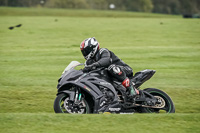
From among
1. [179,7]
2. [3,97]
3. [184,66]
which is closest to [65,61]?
[184,66]

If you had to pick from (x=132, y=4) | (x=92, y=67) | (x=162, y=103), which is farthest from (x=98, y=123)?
(x=132, y=4)

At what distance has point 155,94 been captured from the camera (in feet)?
25.5

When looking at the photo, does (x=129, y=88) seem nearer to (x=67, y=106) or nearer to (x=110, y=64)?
(x=110, y=64)

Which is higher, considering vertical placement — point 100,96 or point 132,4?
point 132,4

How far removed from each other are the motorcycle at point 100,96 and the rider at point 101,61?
114 mm

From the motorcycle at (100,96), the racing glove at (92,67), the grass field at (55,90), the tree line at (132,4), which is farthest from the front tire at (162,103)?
the tree line at (132,4)

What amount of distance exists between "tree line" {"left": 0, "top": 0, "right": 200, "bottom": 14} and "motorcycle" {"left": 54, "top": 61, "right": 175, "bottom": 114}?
13066cm

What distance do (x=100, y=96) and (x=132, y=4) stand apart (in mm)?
146200

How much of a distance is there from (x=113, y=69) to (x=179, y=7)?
14669cm

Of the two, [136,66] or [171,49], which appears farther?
[171,49]

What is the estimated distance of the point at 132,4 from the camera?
150750 mm

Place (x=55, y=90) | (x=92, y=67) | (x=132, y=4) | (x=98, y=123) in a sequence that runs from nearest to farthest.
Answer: (x=98, y=123) < (x=92, y=67) < (x=55, y=90) < (x=132, y=4)

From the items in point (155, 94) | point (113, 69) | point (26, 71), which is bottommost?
point (26, 71)

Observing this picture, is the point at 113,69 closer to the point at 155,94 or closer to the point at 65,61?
the point at 155,94
